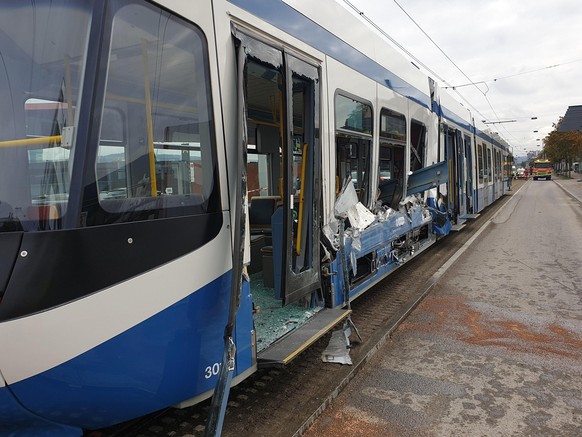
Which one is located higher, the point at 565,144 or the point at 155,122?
the point at 565,144

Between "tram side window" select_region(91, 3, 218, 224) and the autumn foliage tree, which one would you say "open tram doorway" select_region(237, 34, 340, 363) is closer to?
"tram side window" select_region(91, 3, 218, 224)

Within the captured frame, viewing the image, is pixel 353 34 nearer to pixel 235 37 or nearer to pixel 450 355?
pixel 235 37

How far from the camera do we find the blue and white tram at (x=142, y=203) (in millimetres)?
1997

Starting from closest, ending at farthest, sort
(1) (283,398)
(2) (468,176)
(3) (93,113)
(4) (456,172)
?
1. (3) (93,113)
2. (1) (283,398)
3. (4) (456,172)
4. (2) (468,176)

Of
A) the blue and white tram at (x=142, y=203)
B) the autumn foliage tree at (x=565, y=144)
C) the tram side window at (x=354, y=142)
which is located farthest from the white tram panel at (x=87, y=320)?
the autumn foliage tree at (x=565, y=144)

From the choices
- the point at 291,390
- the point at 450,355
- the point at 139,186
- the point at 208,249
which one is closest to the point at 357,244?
the point at 450,355

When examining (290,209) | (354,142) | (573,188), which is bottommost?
(573,188)

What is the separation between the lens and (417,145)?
7.23 metres

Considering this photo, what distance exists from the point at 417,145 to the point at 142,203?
5.63 meters

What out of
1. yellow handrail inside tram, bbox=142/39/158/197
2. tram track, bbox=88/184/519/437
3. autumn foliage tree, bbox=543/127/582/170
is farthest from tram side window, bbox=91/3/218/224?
autumn foliage tree, bbox=543/127/582/170

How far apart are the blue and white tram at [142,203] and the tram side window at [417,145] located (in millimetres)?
2995

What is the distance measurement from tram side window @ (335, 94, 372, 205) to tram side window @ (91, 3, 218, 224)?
Answer: 6.62 ft

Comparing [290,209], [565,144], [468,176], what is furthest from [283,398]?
[565,144]

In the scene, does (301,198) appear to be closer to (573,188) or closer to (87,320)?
(87,320)
